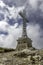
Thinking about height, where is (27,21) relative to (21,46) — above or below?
above

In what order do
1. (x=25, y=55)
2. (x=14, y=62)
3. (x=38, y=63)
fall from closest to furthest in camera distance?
1. (x=38, y=63)
2. (x=14, y=62)
3. (x=25, y=55)

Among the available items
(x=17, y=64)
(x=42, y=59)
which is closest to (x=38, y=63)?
(x=42, y=59)

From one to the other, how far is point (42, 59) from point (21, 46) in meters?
34.6

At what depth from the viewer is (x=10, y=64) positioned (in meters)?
11.7

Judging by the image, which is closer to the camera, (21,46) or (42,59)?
(42,59)

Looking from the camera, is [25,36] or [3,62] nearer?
[3,62]

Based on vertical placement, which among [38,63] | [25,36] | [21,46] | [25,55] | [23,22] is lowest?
[38,63]

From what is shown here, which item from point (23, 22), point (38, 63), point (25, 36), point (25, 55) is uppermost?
point (23, 22)

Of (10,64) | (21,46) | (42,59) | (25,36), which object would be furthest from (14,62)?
(25,36)

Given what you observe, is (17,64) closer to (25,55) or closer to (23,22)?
(25,55)

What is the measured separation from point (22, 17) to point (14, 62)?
41.2 metres

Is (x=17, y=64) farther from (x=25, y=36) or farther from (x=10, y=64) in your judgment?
(x=25, y=36)

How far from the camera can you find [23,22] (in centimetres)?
5272

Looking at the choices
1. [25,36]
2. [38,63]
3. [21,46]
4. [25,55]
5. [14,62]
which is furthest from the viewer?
[25,36]
